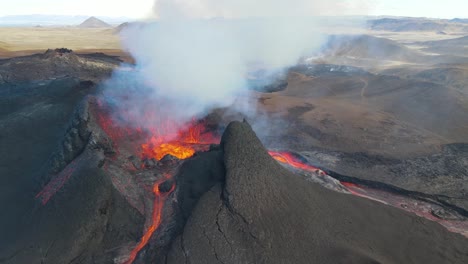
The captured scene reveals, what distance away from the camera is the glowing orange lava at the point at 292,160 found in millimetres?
17797

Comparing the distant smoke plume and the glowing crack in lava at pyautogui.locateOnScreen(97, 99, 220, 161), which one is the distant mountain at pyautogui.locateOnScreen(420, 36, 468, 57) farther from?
the glowing crack in lava at pyautogui.locateOnScreen(97, 99, 220, 161)

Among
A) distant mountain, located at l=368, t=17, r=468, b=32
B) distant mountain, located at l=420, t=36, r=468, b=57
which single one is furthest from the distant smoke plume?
distant mountain, located at l=368, t=17, r=468, b=32

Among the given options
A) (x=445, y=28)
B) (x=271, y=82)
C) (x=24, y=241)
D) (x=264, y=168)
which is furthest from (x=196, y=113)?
(x=445, y=28)

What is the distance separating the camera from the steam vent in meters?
10.2

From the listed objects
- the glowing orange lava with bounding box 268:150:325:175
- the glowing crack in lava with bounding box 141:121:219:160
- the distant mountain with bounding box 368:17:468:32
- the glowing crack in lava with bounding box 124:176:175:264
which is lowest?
the glowing orange lava with bounding box 268:150:325:175

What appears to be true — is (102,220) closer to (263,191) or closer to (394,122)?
(263,191)

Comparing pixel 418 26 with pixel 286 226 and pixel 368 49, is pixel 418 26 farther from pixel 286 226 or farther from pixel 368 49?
pixel 286 226

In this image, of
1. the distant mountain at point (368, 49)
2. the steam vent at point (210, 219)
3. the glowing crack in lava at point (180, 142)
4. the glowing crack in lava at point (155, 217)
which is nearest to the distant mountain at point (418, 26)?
the distant mountain at point (368, 49)

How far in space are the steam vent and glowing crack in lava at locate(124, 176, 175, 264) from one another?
5cm

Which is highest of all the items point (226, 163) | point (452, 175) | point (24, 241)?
point (226, 163)

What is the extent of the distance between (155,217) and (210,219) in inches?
123

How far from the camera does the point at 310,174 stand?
16.2m

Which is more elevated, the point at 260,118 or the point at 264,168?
the point at 264,168

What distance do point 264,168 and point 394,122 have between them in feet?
59.2
